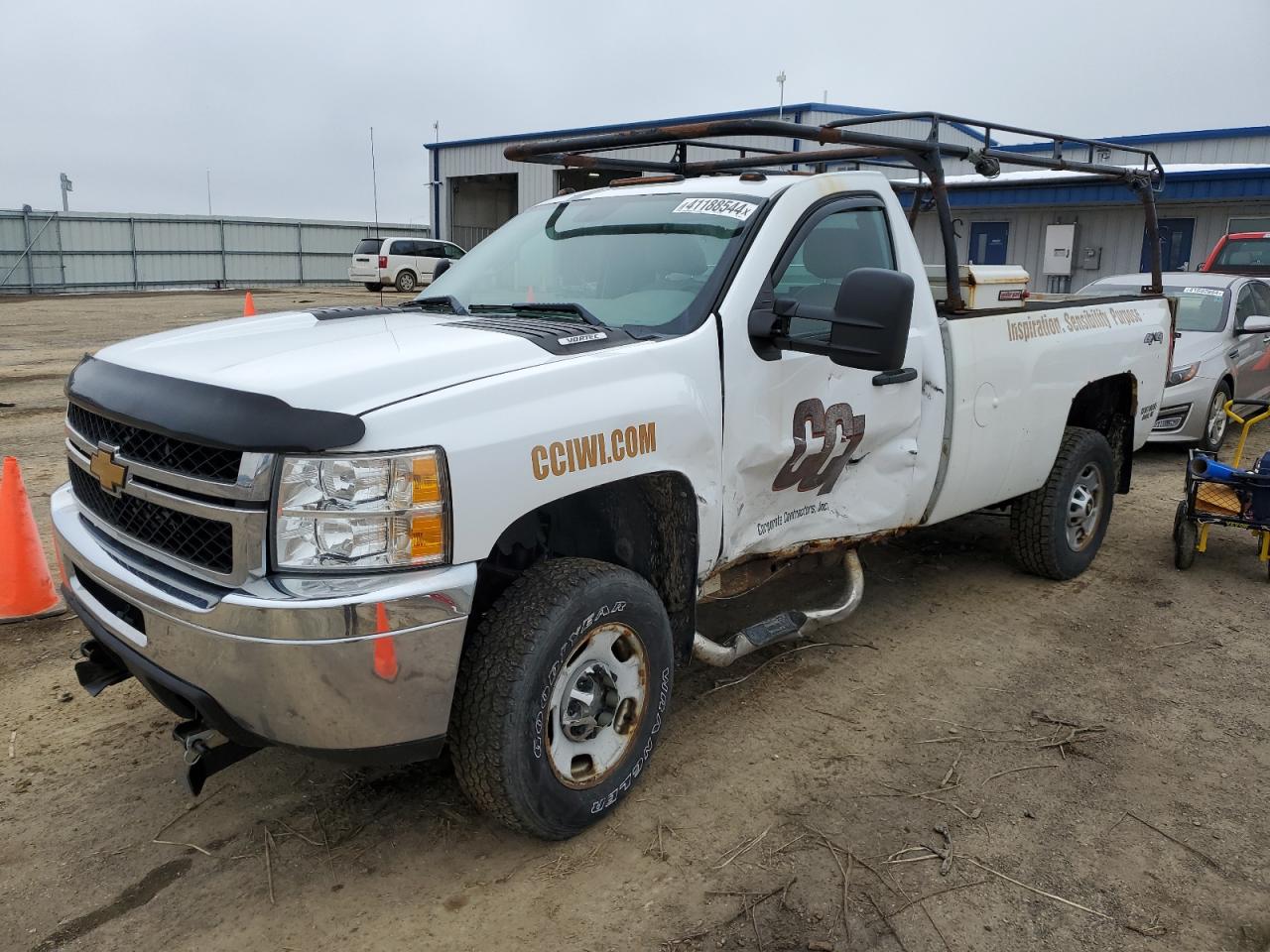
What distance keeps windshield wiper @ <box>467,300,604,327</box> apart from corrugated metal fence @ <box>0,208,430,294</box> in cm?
3353

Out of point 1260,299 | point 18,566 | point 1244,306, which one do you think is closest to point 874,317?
point 18,566

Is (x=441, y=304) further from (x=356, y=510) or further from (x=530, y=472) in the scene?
(x=356, y=510)

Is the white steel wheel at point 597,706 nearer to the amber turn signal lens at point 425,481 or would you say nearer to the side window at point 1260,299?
the amber turn signal lens at point 425,481

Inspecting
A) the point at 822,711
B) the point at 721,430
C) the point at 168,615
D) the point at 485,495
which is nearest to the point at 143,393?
the point at 168,615

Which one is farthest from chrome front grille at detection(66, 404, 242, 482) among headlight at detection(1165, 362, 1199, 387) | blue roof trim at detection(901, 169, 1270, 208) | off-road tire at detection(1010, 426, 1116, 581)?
blue roof trim at detection(901, 169, 1270, 208)

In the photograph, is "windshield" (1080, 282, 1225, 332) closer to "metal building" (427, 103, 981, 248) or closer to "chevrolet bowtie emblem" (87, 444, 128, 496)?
"chevrolet bowtie emblem" (87, 444, 128, 496)

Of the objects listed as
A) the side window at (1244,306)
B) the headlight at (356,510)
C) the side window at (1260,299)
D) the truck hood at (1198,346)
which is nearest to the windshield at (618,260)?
the headlight at (356,510)

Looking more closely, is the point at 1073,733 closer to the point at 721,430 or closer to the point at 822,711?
the point at 822,711

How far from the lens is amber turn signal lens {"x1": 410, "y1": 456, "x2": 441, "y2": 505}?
2.57 m

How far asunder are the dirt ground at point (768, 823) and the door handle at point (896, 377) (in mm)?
1300

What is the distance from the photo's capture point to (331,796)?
3.42 meters

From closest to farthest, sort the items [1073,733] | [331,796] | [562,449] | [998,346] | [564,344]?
[562,449], [564,344], [331,796], [1073,733], [998,346]

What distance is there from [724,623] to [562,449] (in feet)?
7.61

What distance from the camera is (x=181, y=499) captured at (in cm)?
270
